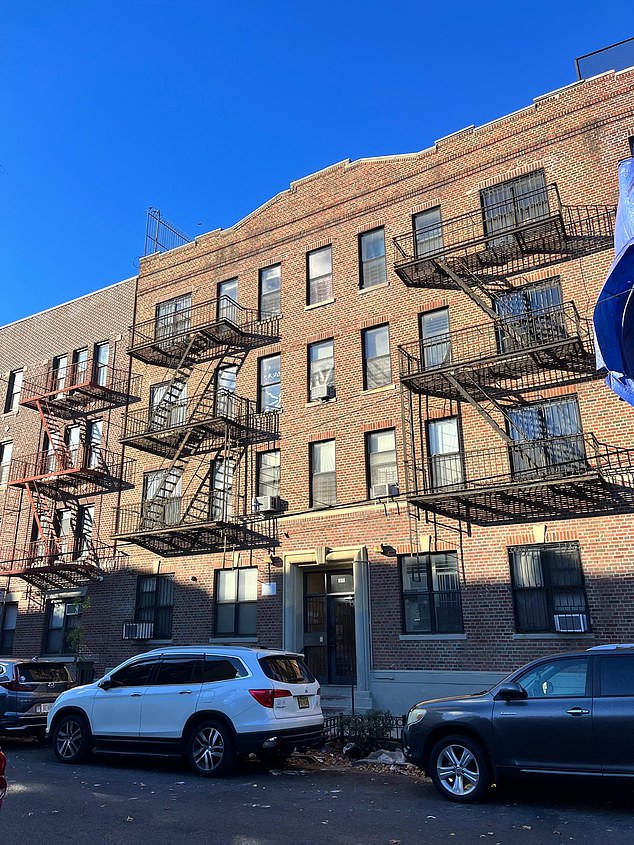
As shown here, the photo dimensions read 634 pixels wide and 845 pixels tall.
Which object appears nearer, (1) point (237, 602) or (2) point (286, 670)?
(2) point (286, 670)

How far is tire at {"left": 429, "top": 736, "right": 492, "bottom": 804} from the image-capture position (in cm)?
844

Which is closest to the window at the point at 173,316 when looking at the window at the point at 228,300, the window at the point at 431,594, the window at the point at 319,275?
the window at the point at 228,300

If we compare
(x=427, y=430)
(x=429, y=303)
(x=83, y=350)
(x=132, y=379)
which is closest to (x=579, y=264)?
(x=429, y=303)

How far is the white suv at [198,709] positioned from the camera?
33.4ft

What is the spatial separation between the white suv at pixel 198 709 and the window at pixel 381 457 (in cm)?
682

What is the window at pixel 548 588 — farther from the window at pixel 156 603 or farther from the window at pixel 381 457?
the window at pixel 156 603

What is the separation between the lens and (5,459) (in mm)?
26719

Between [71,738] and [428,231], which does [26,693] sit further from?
[428,231]

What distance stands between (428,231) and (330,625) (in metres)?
10.9

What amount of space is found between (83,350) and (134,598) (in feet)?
32.8

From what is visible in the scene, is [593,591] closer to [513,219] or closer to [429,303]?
[429,303]

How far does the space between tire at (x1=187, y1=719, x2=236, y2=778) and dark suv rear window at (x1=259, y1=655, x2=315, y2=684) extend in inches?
40.1

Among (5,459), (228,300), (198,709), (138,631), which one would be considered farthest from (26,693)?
(5,459)

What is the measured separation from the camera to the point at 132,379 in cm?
2367
